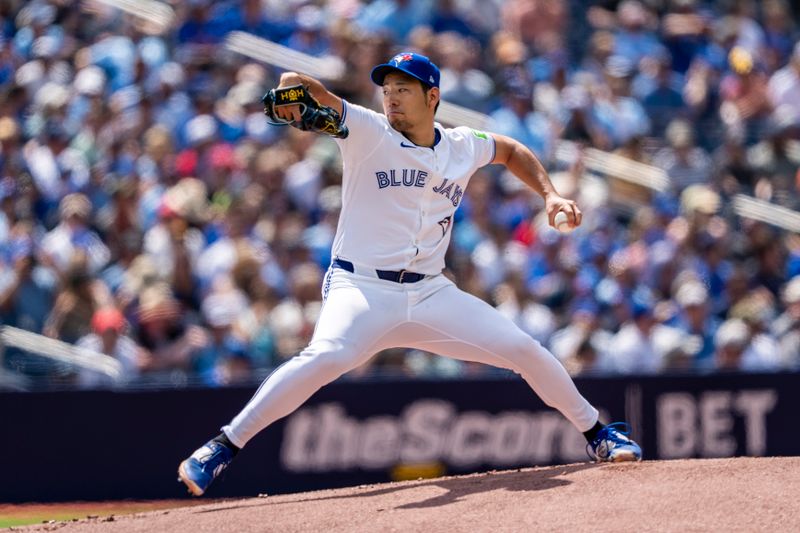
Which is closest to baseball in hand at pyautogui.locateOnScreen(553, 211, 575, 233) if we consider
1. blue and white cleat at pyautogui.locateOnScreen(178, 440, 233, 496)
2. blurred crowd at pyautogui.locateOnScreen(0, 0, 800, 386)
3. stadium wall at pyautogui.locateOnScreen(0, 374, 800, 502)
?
blue and white cleat at pyautogui.locateOnScreen(178, 440, 233, 496)

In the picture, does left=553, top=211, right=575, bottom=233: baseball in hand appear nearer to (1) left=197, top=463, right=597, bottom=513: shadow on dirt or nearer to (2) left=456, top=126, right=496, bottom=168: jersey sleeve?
(2) left=456, top=126, right=496, bottom=168: jersey sleeve

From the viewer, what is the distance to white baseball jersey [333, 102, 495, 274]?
6340 millimetres

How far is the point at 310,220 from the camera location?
38.9ft

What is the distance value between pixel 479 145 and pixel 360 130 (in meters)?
0.82

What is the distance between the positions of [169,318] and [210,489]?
1.41 meters

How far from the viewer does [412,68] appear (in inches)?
251

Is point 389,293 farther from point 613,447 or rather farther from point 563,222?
point 613,447

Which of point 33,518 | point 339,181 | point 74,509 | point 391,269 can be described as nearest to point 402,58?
point 391,269

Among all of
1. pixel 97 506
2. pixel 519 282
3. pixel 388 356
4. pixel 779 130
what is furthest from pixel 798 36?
pixel 97 506

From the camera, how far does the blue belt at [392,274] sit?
6.38 m

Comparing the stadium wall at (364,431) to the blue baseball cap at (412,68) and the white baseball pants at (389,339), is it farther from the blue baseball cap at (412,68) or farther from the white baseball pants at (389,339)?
the blue baseball cap at (412,68)

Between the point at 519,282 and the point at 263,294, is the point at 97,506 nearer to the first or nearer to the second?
the point at 263,294

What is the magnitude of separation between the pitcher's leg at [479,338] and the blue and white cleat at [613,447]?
409mm

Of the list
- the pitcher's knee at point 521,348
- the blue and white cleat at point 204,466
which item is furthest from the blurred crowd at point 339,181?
the pitcher's knee at point 521,348
